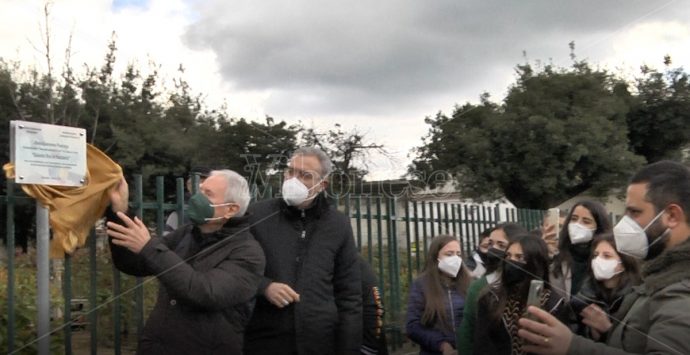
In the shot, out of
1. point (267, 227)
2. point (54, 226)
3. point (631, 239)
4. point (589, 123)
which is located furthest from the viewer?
point (589, 123)

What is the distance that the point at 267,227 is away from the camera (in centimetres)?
349

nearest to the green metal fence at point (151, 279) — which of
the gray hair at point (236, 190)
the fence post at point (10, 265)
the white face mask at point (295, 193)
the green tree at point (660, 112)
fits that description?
the fence post at point (10, 265)

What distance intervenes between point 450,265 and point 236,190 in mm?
2000

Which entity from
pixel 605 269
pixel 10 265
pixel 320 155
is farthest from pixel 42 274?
pixel 605 269

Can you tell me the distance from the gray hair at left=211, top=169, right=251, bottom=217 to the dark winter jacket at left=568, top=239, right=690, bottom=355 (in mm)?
1665

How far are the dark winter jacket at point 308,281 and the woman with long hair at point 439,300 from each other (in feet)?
3.79

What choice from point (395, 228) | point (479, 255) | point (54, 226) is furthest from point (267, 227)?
point (395, 228)

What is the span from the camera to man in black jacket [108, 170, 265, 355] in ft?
9.25

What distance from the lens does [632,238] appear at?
2279mm

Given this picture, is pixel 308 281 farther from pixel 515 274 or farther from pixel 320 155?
pixel 515 274

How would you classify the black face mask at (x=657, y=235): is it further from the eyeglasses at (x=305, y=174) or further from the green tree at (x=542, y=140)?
the green tree at (x=542, y=140)

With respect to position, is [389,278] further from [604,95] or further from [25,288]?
[604,95]

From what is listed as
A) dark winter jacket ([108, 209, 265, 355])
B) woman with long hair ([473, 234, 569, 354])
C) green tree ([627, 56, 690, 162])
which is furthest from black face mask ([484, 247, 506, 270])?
green tree ([627, 56, 690, 162])

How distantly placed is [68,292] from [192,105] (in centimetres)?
1019
